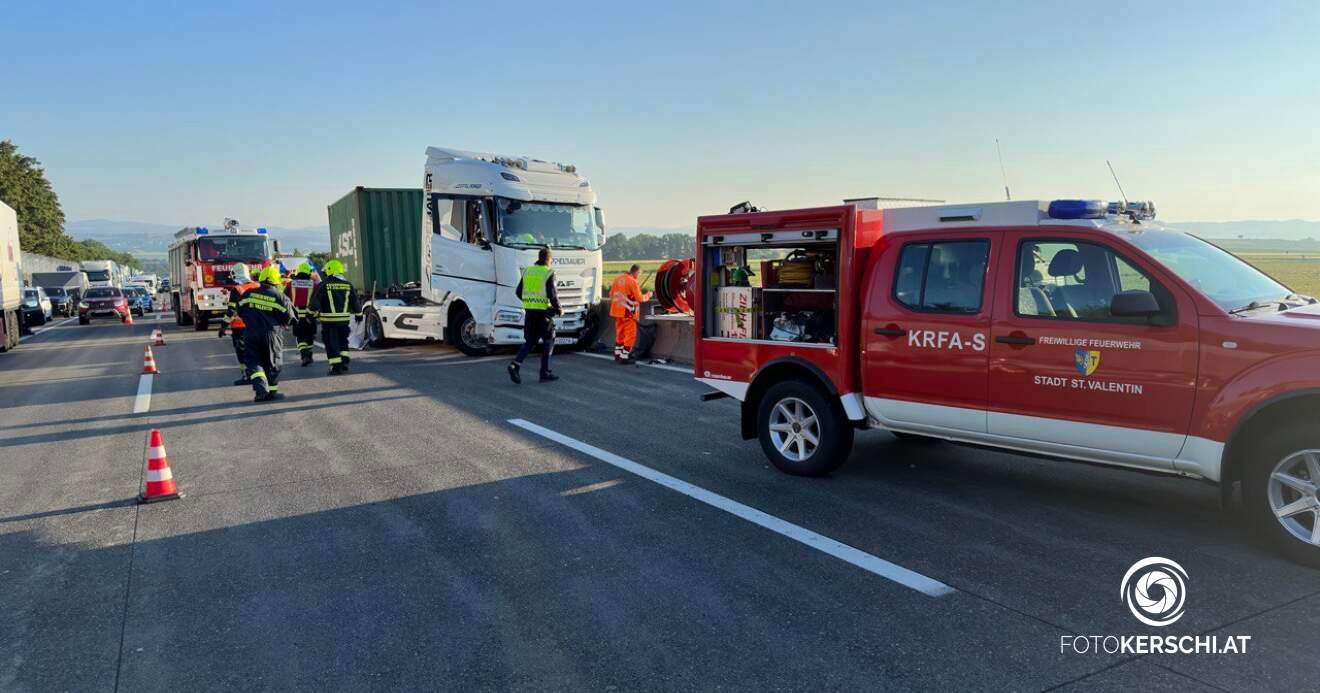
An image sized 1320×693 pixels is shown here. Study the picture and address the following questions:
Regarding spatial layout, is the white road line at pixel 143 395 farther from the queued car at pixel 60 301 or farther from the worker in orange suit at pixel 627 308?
the queued car at pixel 60 301

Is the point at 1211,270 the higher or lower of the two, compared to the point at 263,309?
higher

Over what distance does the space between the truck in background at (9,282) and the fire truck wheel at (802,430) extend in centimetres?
1865

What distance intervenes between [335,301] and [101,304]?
26.1 m

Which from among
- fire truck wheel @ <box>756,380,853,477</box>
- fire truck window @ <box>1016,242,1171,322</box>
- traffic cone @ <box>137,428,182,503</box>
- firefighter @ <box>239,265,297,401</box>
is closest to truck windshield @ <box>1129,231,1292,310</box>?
fire truck window @ <box>1016,242,1171,322</box>

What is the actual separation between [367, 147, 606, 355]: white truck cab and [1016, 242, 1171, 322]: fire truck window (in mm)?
10117

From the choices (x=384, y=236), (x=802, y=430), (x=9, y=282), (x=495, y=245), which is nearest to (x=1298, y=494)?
(x=802, y=430)

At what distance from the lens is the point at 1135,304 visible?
462 cm

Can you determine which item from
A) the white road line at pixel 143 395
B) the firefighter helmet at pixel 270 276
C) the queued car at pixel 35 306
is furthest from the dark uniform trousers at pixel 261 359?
the queued car at pixel 35 306

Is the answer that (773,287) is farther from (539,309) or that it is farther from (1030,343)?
(539,309)

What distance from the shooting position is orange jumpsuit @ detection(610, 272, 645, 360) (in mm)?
13906

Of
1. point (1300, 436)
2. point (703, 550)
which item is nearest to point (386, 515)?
point (703, 550)

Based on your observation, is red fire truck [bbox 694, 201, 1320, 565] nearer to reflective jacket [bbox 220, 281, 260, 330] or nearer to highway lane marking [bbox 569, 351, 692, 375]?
highway lane marking [bbox 569, 351, 692, 375]

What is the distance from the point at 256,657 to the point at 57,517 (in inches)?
128

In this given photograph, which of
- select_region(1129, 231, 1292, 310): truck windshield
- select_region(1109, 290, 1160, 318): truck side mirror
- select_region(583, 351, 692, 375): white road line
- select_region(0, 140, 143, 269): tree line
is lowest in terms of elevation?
select_region(583, 351, 692, 375): white road line
